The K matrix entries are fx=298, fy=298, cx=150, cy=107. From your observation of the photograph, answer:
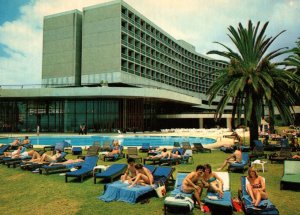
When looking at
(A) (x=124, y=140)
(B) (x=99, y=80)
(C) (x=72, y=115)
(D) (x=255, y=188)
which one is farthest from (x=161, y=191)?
(B) (x=99, y=80)

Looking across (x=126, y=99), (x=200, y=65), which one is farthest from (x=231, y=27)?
(x=200, y=65)

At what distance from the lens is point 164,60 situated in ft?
220

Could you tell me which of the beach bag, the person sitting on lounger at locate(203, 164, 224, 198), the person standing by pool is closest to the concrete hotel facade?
the person standing by pool

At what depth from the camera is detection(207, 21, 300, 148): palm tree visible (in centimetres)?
2017

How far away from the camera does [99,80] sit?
51.4 metres

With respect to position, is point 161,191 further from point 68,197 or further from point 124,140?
point 124,140

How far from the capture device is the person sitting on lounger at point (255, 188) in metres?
7.30

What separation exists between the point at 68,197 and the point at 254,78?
14878mm

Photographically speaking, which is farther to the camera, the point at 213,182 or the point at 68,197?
the point at 68,197

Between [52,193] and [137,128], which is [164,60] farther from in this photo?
[52,193]

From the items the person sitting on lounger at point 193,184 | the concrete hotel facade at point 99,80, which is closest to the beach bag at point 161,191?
the person sitting on lounger at point 193,184

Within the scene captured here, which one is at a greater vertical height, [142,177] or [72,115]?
[72,115]

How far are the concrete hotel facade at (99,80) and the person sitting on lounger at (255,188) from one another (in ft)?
118

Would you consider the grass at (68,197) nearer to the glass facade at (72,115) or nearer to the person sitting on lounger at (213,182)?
the person sitting on lounger at (213,182)
